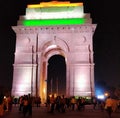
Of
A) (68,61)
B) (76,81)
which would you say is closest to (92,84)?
(76,81)

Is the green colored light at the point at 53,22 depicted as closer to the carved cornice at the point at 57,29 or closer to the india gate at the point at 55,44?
the india gate at the point at 55,44

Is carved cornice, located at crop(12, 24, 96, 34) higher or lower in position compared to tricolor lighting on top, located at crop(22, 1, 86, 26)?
lower

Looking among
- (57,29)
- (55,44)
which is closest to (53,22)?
(57,29)

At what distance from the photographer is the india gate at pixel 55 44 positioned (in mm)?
39125

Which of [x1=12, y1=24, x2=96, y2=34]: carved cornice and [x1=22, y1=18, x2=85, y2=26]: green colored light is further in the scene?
[x1=22, y1=18, x2=85, y2=26]: green colored light

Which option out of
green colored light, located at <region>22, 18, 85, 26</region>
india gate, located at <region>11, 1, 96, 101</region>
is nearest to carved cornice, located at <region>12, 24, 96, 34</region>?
india gate, located at <region>11, 1, 96, 101</region>

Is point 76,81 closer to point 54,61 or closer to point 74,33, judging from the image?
point 74,33

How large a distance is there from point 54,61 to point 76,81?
21408 mm

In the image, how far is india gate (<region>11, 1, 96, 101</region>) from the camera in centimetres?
3912

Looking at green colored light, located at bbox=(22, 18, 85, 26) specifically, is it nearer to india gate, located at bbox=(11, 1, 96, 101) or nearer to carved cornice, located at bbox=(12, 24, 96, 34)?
india gate, located at bbox=(11, 1, 96, 101)

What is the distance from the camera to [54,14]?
41562mm

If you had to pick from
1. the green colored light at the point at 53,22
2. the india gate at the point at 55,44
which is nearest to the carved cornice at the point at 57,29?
the india gate at the point at 55,44

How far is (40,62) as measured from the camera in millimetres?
40156

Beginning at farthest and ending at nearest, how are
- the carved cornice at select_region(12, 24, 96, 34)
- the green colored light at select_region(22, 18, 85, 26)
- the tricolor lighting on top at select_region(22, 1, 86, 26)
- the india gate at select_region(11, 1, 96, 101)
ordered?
the tricolor lighting on top at select_region(22, 1, 86, 26) < the green colored light at select_region(22, 18, 85, 26) < the carved cornice at select_region(12, 24, 96, 34) < the india gate at select_region(11, 1, 96, 101)
